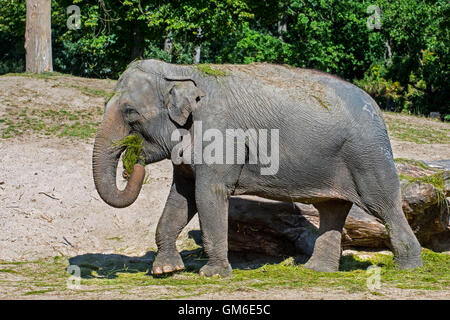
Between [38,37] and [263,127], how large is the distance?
1439 cm

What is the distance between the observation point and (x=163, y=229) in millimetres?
9656

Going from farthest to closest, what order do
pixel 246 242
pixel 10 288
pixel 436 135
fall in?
pixel 436 135
pixel 246 242
pixel 10 288

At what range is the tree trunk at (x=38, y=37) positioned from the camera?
70.6 ft

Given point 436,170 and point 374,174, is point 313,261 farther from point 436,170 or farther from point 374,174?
point 436,170

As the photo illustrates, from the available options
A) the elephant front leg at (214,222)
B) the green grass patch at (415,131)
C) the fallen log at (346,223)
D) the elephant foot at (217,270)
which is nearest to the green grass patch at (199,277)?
the elephant foot at (217,270)

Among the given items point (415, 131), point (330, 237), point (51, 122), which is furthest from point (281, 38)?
point (330, 237)

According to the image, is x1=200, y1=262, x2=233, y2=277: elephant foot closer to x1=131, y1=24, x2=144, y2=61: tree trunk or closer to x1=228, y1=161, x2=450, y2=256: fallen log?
x1=228, y1=161, x2=450, y2=256: fallen log

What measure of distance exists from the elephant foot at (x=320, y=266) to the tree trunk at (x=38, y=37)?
14402 millimetres

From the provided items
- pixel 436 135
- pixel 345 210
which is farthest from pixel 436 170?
pixel 436 135

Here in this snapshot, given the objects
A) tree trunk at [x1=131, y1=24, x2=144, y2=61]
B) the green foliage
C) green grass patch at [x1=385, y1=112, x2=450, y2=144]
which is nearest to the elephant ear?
green grass patch at [x1=385, y1=112, x2=450, y2=144]

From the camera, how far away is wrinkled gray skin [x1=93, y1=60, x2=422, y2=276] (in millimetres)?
8914

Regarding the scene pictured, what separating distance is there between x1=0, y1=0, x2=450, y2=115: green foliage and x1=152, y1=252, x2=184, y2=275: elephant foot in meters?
17.3

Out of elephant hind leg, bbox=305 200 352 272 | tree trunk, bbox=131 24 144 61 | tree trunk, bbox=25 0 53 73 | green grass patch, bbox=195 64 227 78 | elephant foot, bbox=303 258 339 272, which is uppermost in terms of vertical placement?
tree trunk, bbox=131 24 144 61

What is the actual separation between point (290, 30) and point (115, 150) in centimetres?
3144
